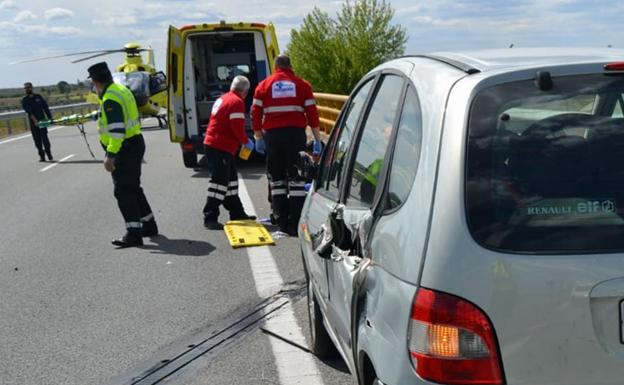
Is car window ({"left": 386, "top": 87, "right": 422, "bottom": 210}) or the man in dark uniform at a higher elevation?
car window ({"left": 386, "top": 87, "right": 422, "bottom": 210})

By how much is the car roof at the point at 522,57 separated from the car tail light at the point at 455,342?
841 mm

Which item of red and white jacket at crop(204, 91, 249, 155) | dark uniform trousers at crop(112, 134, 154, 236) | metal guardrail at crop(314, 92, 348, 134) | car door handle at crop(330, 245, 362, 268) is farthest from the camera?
metal guardrail at crop(314, 92, 348, 134)

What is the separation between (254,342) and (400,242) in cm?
274

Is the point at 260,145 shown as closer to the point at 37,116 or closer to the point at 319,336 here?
the point at 319,336

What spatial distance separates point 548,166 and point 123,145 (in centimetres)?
685

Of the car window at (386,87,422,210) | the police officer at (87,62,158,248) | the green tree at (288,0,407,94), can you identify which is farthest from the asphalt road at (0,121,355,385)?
the green tree at (288,0,407,94)

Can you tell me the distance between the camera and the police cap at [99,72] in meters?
8.50

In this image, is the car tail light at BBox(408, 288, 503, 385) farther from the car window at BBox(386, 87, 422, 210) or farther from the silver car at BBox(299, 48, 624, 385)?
the car window at BBox(386, 87, 422, 210)

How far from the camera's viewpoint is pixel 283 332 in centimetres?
524

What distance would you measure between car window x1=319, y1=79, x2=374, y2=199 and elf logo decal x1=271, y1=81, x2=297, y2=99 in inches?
175

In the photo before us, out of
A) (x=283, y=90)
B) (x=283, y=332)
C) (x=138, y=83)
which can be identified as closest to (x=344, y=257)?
(x=283, y=332)

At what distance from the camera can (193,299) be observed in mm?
6215

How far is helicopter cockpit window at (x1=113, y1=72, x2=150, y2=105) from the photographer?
27.0 m

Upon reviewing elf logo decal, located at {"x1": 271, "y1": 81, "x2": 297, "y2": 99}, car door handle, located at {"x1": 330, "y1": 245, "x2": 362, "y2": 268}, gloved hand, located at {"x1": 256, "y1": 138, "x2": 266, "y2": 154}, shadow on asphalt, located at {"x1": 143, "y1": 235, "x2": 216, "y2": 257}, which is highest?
elf logo decal, located at {"x1": 271, "y1": 81, "x2": 297, "y2": 99}
